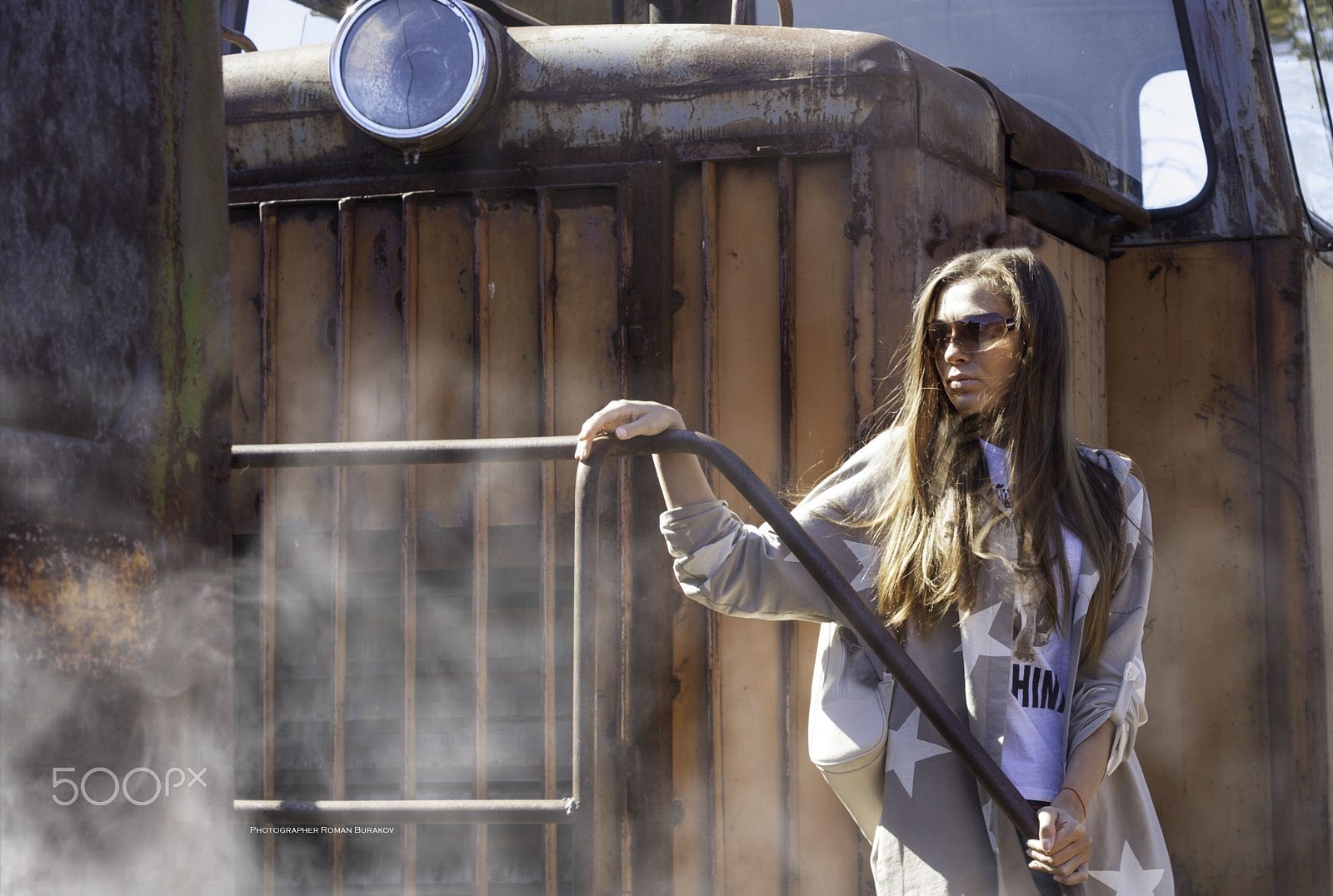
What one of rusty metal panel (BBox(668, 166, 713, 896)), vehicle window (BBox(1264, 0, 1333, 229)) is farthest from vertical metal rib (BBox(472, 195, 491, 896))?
vehicle window (BBox(1264, 0, 1333, 229))

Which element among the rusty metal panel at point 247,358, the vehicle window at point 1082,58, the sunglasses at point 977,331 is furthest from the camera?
the vehicle window at point 1082,58

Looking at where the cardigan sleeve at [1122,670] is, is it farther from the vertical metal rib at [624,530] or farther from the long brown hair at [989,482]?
the vertical metal rib at [624,530]

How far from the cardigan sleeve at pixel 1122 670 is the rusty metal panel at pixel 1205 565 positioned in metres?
1.26

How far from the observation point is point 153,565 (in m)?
1.33

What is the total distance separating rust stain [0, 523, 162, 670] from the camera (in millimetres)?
1181

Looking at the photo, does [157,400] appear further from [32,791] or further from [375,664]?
[375,664]

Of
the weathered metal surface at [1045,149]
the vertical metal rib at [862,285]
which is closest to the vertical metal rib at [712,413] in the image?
Result: the vertical metal rib at [862,285]

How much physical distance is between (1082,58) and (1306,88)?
0.68m

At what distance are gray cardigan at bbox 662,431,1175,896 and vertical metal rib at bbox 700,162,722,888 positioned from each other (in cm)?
60

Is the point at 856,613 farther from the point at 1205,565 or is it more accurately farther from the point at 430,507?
the point at 1205,565

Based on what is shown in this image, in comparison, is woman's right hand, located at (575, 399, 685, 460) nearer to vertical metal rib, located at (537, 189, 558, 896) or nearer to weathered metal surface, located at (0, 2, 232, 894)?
weathered metal surface, located at (0, 2, 232, 894)

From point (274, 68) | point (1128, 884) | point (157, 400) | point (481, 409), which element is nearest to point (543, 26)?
point (274, 68)

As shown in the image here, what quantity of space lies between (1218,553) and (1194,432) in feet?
0.89

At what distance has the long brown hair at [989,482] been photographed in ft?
5.01
